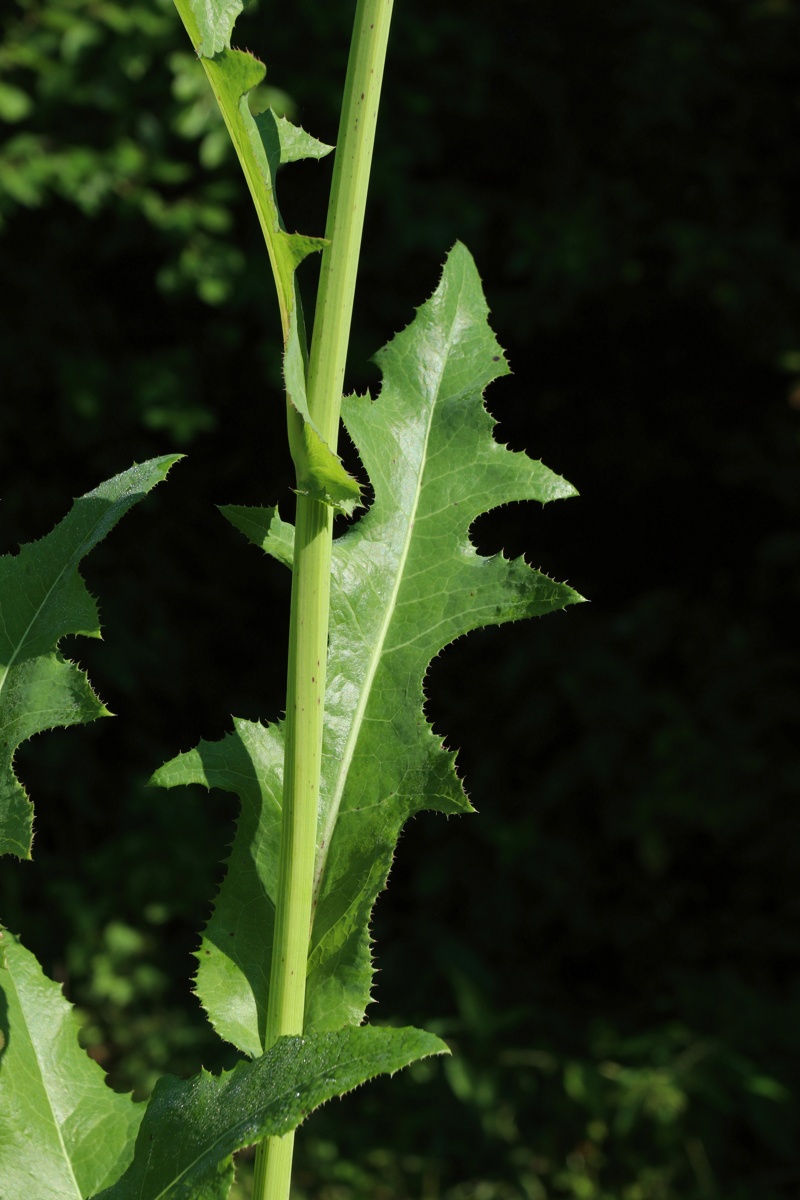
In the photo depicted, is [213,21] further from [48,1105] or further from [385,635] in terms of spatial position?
[48,1105]

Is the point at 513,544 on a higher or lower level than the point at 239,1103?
higher

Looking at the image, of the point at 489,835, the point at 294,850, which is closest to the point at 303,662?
the point at 294,850

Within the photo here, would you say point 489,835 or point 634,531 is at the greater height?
point 634,531

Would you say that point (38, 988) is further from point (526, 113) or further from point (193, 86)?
point (526, 113)

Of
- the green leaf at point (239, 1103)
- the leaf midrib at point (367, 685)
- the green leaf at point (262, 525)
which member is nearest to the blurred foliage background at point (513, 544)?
the leaf midrib at point (367, 685)

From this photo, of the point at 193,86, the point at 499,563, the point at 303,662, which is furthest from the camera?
the point at 193,86

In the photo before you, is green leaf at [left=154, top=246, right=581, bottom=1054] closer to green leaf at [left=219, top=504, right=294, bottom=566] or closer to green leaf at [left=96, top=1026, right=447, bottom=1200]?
green leaf at [left=219, top=504, right=294, bottom=566]

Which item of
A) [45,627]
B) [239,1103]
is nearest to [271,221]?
[45,627]
